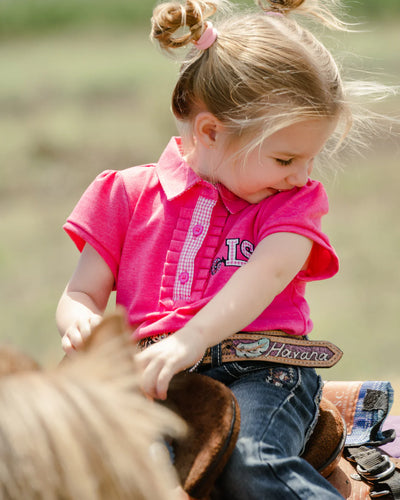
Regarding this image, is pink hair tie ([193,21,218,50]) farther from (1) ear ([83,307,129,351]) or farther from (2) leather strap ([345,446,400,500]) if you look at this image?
(2) leather strap ([345,446,400,500])

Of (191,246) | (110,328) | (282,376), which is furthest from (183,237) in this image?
(110,328)

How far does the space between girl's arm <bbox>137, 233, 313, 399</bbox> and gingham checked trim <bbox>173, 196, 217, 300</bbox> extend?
139mm

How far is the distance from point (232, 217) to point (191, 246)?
114 mm

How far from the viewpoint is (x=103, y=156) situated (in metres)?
9.83

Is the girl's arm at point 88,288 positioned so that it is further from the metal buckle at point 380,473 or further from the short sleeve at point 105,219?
the metal buckle at point 380,473

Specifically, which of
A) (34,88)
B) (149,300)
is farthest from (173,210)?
(34,88)

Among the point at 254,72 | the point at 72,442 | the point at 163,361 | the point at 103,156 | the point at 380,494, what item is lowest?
the point at 103,156

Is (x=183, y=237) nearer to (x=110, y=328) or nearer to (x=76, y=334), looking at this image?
(x=76, y=334)

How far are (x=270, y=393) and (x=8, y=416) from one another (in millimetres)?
644

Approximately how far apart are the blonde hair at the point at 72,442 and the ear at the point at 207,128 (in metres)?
0.80

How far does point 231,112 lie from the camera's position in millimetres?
1690

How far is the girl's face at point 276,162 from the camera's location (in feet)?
5.30

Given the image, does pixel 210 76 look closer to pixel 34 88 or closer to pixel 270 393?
pixel 270 393

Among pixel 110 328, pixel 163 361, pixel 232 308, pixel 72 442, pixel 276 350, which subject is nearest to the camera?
pixel 72 442
